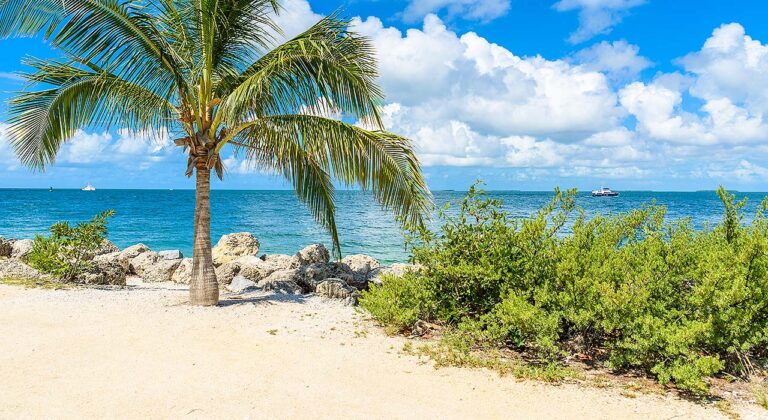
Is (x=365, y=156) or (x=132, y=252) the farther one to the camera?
(x=132, y=252)

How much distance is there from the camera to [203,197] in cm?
834

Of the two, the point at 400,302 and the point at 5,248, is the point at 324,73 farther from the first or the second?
the point at 5,248

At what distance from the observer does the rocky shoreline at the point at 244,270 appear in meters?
10.5

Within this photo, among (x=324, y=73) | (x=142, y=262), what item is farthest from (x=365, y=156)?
(x=142, y=262)

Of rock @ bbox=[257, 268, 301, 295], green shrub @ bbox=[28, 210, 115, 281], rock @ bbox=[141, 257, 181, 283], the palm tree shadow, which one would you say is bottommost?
rock @ bbox=[141, 257, 181, 283]

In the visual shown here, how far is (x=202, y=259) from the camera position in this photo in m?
8.34

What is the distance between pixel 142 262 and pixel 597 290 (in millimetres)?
12365

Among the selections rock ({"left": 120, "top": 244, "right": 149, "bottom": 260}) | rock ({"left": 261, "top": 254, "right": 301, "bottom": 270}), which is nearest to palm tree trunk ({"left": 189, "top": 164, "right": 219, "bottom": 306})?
rock ({"left": 261, "top": 254, "right": 301, "bottom": 270})

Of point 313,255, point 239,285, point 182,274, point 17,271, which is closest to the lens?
point 17,271

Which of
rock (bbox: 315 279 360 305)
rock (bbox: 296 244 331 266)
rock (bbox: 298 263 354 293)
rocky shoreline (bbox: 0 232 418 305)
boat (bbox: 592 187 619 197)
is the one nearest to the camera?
rock (bbox: 315 279 360 305)

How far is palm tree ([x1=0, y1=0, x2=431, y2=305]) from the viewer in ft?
25.6

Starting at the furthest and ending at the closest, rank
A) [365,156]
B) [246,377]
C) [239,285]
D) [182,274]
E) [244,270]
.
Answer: [182,274] < [244,270] < [239,285] < [365,156] < [246,377]

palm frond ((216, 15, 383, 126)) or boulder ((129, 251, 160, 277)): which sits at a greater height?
palm frond ((216, 15, 383, 126))

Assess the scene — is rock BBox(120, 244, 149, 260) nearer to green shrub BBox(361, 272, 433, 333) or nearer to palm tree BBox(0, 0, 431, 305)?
palm tree BBox(0, 0, 431, 305)
